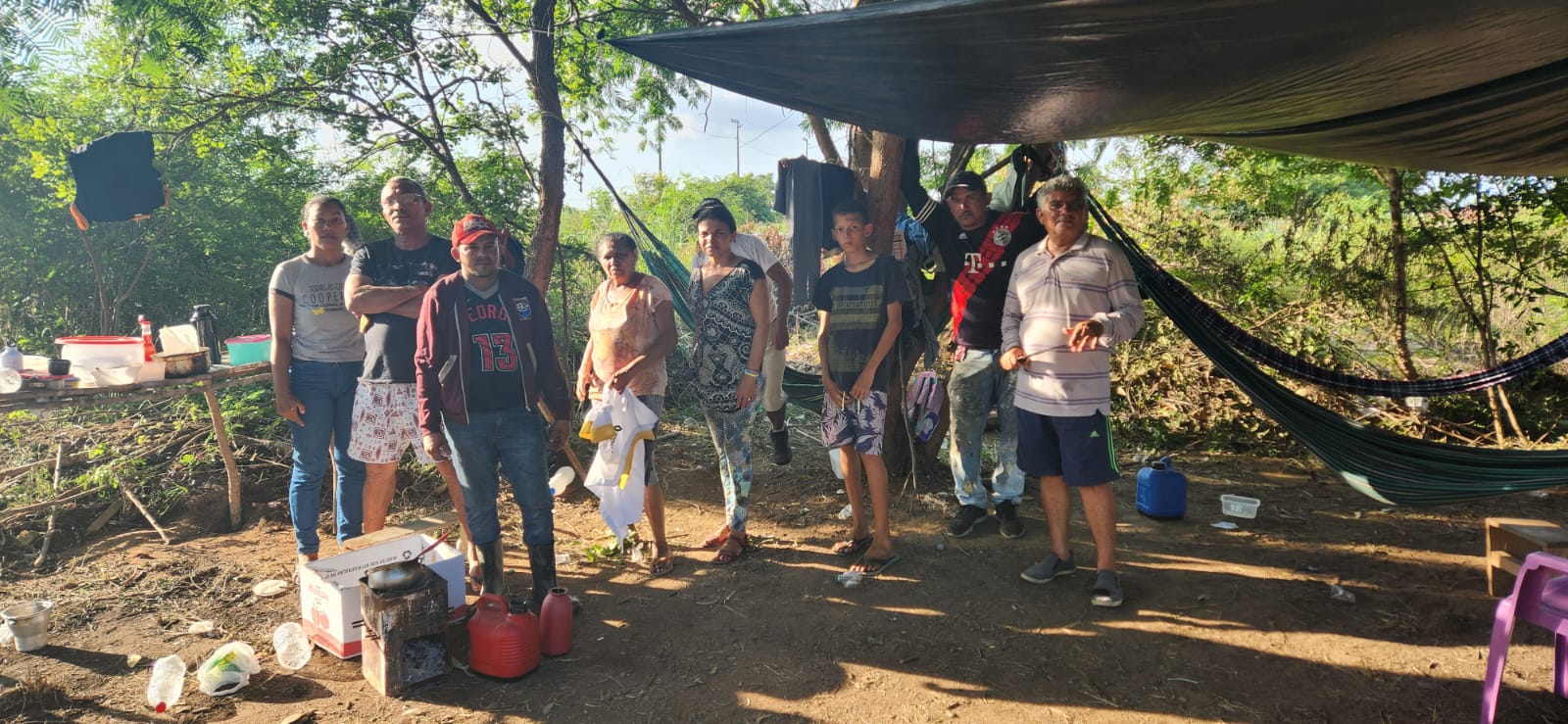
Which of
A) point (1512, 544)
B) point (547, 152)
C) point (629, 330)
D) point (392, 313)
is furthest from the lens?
point (547, 152)

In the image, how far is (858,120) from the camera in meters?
2.47

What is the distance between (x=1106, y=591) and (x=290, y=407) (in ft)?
9.28

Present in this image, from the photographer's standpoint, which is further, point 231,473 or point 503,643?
point 231,473

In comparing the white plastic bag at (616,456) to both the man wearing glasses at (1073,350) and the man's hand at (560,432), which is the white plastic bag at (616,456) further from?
the man wearing glasses at (1073,350)

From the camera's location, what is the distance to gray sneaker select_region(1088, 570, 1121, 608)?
2453mm

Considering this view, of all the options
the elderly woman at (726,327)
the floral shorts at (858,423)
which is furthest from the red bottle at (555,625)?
the floral shorts at (858,423)

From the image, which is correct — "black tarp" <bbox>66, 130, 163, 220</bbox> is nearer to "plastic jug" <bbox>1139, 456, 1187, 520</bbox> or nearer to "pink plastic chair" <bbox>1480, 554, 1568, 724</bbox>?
"plastic jug" <bbox>1139, 456, 1187, 520</bbox>

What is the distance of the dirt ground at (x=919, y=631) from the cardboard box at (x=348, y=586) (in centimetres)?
9

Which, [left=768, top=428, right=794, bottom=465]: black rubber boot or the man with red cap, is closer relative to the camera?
the man with red cap

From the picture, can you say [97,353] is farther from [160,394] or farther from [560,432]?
[560,432]

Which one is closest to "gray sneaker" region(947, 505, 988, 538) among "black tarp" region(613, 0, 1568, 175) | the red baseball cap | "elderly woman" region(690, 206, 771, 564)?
"elderly woman" region(690, 206, 771, 564)

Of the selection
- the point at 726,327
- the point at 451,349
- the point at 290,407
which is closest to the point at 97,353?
the point at 290,407

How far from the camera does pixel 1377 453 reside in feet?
9.14

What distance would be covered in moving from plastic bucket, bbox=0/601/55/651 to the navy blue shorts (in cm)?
320
